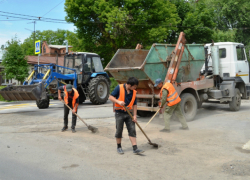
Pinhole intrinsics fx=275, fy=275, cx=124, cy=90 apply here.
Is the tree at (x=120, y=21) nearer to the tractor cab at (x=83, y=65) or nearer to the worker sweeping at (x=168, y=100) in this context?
the tractor cab at (x=83, y=65)

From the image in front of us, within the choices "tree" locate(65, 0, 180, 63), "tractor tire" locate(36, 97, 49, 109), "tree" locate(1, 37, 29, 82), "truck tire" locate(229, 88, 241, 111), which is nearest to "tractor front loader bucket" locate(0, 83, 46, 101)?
"tractor tire" locate(36, 97, 49, 109)

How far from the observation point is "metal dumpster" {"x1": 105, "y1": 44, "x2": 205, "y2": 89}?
8.25 m

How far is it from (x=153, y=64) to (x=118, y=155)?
3.78 meters

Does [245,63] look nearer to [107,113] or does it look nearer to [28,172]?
[107,113]

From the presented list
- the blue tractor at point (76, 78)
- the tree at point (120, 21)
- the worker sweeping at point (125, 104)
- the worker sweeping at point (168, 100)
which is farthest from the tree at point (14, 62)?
the worker sweeping at point (125, 104)

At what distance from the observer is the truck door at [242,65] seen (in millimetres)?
10828

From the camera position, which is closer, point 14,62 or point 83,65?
point 83,65

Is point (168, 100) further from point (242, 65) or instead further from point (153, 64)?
point (242, 65)

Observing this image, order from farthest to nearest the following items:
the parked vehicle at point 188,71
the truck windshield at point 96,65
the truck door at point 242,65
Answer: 1. the truck windshield at point 96,65
2. the truck door at point 242,65
3. the parked vehicle at point 188,71

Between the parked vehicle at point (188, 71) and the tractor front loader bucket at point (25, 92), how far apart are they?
3097 mm

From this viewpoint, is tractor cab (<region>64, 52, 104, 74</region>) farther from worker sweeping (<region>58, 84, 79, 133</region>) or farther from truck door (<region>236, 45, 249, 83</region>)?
truck door (<region>236, 45, 249, 83</region>)

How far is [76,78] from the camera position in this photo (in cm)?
1347

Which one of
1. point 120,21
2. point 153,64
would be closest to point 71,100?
point 153,64

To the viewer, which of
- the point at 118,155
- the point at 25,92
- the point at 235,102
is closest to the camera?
the point at 118,155
